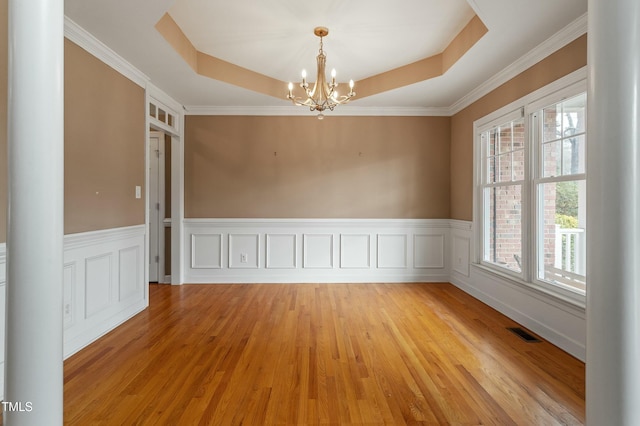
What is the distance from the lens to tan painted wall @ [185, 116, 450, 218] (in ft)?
16.6

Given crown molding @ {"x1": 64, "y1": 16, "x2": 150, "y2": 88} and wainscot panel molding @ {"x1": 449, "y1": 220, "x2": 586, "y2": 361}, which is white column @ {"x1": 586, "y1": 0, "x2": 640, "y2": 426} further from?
crown molding @ {"x1": 64, "y1": 16, "x2": 150, "y2": 88}

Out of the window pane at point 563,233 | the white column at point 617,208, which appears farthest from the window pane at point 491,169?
the white column at point 617,208

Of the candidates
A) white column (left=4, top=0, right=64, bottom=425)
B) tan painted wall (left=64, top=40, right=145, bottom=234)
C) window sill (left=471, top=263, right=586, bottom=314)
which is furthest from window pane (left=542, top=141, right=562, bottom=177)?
tan painted wall (left=64, top=40, right=145, bottom=234)

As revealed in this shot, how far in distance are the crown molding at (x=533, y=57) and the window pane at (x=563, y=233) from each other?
1173 millimetres

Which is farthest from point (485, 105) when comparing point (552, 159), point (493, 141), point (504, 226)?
point (504, 226)

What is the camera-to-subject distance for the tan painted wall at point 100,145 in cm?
273

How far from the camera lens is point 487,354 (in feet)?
8.73

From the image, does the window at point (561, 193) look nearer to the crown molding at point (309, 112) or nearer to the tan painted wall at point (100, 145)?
the crown molding at point (309, 112)

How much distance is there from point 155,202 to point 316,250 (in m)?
2.58

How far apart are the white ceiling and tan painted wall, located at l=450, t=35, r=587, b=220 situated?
0.20m

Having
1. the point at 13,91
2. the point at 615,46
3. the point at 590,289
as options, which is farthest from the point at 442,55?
the point at 13,91

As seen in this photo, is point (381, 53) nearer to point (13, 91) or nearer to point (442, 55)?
point (442, 55)

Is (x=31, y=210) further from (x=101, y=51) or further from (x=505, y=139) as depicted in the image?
(x=505, y=139)

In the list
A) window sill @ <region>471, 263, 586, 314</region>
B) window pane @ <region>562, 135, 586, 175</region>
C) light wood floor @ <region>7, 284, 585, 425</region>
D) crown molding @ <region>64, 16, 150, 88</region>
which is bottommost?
light wood floor @ <region>7, 284, 585, 425</region>
